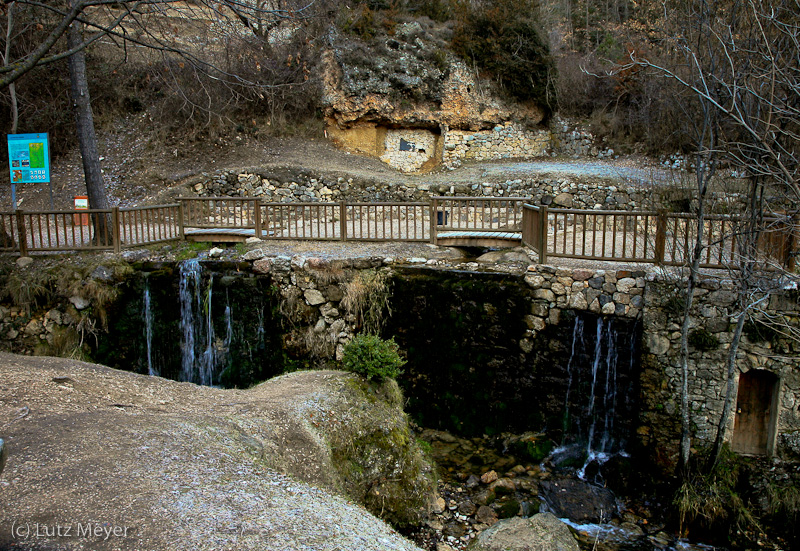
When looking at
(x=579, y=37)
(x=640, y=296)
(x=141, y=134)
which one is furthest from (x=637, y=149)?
(x=141, y=134)

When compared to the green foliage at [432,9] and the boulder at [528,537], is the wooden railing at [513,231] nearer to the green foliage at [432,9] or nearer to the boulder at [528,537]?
the boulder at [528,537]

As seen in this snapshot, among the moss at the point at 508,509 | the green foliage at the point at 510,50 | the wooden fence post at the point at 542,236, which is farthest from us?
the green foliage at the point at 510,50

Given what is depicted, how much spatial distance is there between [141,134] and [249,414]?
54.0 ft

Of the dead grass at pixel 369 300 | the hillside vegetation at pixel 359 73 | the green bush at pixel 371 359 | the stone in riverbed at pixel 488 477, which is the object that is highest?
the hillside vegetation at pixel 359 73

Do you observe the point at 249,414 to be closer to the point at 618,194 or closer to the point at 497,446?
the point at 497,446

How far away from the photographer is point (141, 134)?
63.9ft

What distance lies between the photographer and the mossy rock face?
6.73 metres

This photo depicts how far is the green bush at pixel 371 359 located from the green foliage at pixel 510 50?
18084mm

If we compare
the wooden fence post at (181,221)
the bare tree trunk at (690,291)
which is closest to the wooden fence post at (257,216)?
the wooden fence post at (181,221)

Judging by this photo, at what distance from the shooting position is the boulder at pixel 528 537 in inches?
243

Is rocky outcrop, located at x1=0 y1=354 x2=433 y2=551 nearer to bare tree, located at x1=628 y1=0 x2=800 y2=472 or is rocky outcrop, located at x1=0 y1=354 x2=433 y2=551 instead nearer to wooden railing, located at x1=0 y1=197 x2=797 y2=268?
wooden railing, located at x1=0 y1=197 x2=797 y2=268

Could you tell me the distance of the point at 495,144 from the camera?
22938 millimetres

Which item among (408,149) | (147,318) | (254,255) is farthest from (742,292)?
(408,149)

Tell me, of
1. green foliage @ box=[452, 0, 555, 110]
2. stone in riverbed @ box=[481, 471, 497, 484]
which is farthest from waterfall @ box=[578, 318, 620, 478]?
green foliage @ box=[452, 0, 555, 110]
